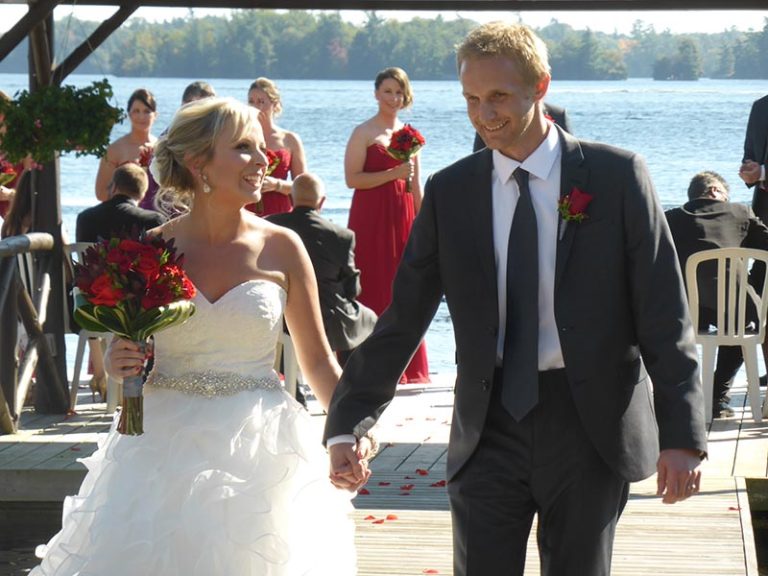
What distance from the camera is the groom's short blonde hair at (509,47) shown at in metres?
3.47

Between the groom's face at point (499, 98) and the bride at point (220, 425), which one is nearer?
the groom's face at point (499, 98)

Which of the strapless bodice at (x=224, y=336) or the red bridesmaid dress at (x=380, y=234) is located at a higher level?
the strapless bodice at (x=224, y=336)

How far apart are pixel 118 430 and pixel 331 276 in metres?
4.51

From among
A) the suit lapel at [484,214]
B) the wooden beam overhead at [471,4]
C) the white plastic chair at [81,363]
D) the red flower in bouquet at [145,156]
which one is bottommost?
the white plastic chair at [81,363]

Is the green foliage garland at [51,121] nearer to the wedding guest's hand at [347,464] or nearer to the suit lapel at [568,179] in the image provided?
the wedding guest's hand at [347,464]

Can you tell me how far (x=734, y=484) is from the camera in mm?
6996

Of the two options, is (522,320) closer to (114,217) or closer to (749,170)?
(114,217)

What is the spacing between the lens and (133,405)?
4215mm

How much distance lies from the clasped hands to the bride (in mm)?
572

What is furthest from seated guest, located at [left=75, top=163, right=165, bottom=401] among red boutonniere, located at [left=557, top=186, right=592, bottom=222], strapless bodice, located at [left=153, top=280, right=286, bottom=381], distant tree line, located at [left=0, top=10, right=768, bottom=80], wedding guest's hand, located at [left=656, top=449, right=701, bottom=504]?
distant tree line, located at [left=0, top=10, right=768, bottom=80]

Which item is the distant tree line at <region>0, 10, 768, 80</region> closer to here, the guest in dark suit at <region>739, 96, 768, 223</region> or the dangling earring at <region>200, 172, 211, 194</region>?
the guest in dark suit at <region>739, 96, 768, 223</region>

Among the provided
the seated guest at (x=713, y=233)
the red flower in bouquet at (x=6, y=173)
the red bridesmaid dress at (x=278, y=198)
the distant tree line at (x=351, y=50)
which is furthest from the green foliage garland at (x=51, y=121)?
the distant tree line at (x=351, y=50)

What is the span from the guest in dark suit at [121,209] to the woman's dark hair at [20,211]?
422 mm

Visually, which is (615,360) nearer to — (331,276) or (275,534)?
(275,534)
